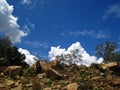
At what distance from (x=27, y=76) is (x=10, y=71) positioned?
1.63 meters

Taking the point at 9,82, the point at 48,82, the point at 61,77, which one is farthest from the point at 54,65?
the point at 9,82

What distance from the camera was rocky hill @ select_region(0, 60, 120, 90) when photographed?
2317 cm

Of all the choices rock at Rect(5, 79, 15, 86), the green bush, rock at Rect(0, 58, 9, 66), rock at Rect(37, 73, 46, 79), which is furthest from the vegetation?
the green bush

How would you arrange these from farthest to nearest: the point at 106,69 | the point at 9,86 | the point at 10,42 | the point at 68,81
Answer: the point at 10,42 < the point at 106,69 < the point at 68,81 < the point at 9,86

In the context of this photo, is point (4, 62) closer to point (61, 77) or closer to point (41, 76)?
point (41, 76)

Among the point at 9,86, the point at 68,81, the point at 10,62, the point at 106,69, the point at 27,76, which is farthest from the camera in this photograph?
the point at 10,62

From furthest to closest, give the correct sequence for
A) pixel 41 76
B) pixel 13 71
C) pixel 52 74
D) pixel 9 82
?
pixel 13 71
pixel 41 76
pixel 52 74
pixel 9 82

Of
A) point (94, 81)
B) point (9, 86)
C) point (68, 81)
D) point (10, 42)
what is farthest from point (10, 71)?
point (10, 42)

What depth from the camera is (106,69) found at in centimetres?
2967

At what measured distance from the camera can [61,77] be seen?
26141 mm

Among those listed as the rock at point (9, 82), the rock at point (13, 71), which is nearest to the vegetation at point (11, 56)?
the rock at point (13, 71)

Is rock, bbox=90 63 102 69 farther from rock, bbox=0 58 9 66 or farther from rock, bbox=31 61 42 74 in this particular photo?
rock, bbox=0 58 9 66

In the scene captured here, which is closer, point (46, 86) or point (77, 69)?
point (46, 86)

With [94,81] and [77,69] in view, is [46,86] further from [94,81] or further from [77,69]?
[77,69]
